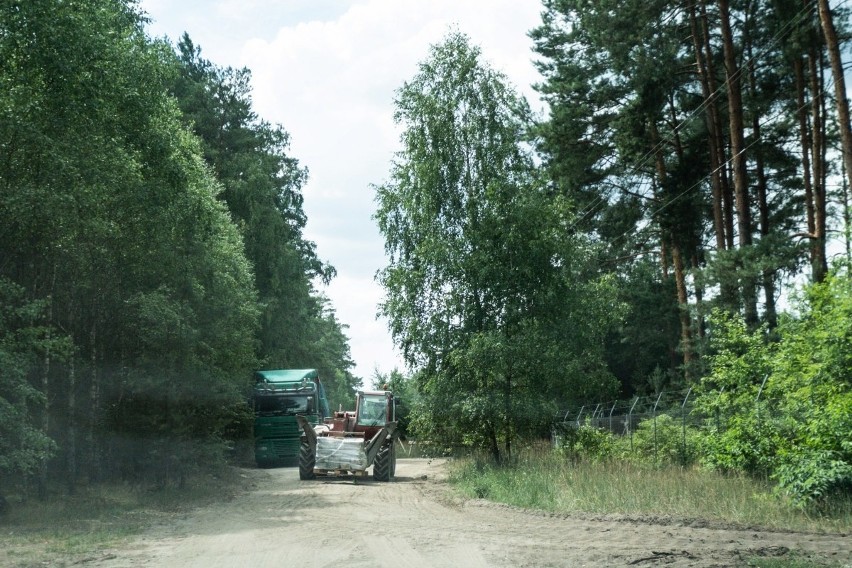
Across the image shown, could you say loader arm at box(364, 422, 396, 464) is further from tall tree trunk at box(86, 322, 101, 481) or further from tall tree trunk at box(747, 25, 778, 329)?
tall tree trunk at box(747, 25, 778, 329)

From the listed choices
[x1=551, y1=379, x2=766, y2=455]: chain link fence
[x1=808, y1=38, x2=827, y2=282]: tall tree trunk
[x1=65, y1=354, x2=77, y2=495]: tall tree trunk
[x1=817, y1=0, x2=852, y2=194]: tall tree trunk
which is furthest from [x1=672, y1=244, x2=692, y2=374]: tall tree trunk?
[x1=65, y1=354, x2=77, y2=495]: tall tree trunk

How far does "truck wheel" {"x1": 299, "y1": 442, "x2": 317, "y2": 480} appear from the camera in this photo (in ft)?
85.5

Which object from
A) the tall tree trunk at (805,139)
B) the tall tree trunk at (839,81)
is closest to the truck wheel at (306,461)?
the tall tree trunk at (805,139)

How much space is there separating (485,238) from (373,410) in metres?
8.09

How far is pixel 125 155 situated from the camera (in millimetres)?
19109

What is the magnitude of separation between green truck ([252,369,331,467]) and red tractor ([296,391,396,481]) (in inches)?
280

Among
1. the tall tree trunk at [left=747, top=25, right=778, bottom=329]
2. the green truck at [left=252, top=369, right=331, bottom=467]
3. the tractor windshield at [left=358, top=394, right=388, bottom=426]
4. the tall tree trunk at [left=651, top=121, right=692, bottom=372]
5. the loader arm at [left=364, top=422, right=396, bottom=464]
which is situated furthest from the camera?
the green truck at [left=252, top=369, right=331, bottom=467]

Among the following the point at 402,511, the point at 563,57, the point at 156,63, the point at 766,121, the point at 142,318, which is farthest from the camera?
the point at 563,57

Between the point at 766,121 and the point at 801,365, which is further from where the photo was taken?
the point at 766,121

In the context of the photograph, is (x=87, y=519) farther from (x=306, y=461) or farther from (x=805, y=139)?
(x=805, y=139)

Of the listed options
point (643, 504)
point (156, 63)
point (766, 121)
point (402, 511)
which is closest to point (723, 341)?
point (643, 504)

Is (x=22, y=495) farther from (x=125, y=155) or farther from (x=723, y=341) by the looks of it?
(x=723, y=341)

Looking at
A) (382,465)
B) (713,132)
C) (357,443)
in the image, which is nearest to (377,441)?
(382,465)

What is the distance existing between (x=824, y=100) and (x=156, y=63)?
1896 centimetres
